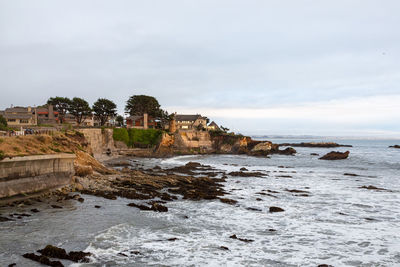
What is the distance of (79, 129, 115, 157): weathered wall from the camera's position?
207 ft

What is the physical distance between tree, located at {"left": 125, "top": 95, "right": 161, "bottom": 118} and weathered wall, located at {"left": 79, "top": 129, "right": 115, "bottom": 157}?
100ft

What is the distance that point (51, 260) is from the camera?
446 inches

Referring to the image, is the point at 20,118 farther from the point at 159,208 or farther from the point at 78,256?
the point at 78,256

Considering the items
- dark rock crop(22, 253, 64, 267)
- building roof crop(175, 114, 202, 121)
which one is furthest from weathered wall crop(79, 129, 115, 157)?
dark rock crop(22, 253, 64, 267)

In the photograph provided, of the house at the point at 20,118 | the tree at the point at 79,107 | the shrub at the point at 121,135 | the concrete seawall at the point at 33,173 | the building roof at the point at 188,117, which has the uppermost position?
the tree at the point at 79,107

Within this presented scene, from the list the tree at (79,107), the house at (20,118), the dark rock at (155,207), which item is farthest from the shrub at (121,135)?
the dark rock at (155,207)

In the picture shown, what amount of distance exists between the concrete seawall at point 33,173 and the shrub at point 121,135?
47.9m

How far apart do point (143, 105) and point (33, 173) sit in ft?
272

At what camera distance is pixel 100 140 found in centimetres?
6806

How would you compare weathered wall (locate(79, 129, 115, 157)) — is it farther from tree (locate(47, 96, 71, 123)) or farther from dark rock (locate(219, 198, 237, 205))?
dark rock (locate(219, 198, 237, 205))

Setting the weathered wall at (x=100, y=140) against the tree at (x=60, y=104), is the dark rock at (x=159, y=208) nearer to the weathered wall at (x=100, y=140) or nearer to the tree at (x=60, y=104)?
the weathered wall at (x=100, y=140)

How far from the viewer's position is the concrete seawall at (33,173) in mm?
19812

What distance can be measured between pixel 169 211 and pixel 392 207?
17.4 m

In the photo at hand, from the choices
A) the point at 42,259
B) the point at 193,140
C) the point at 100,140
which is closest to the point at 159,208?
the point at 42,259
